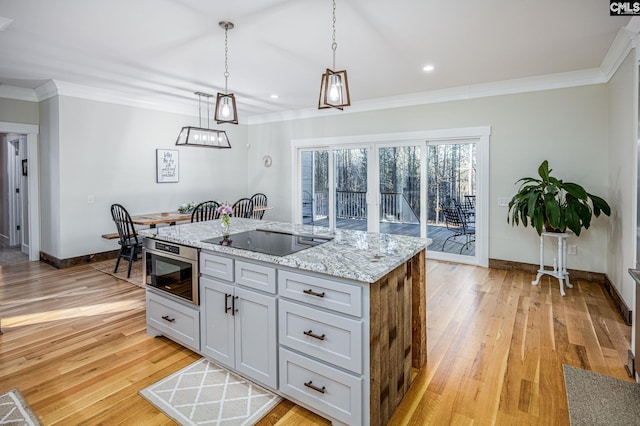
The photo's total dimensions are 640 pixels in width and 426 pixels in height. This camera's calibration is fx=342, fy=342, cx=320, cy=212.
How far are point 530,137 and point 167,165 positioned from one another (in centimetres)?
591

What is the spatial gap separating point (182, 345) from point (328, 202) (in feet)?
14.9

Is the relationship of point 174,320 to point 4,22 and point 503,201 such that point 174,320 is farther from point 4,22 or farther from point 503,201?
point 503,201

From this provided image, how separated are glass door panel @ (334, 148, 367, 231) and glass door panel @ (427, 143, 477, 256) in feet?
4.02

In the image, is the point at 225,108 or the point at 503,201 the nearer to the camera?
the point at 225,108

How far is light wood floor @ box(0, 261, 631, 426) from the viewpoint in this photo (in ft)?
6.59

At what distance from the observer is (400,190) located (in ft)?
19.4

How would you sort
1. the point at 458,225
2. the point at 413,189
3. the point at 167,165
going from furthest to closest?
1. the point at 167,165
2. the point at 413,189
3. the point at 458,225

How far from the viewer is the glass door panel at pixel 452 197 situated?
5312mm

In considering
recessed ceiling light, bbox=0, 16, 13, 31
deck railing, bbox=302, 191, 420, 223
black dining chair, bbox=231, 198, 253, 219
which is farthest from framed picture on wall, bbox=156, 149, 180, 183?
recessed ceiling light, bbox=0, 16, 13, 31

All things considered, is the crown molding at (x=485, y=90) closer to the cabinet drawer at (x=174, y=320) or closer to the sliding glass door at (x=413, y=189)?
the sliding glass door at (x=413, y=189)

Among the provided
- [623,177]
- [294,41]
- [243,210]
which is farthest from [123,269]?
[623,177]

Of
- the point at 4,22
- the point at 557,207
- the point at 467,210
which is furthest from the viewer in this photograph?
the point at 467,210

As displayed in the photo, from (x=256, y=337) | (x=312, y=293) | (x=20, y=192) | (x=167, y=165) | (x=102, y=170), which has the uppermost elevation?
(x=167, y=165)

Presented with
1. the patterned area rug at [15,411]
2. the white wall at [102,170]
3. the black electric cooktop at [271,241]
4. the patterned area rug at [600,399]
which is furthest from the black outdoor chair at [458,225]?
the patterned area rug at [15,411]
